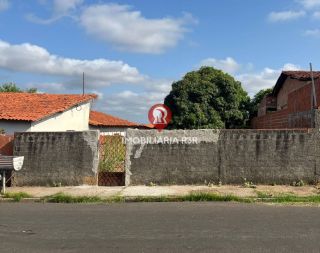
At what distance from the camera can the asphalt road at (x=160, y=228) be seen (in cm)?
623

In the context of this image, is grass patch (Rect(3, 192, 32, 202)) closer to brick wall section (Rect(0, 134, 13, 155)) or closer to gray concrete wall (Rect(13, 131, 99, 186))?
gray concrete wall (Rect(13, 131, 99, 186))

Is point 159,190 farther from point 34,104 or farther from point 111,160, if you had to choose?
point 34,104

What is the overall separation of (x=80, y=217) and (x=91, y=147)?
4.78m

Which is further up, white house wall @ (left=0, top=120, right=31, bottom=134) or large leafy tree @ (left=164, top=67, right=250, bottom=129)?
large leafy tree @ (left=164, top=67, right=250, bottom=129)

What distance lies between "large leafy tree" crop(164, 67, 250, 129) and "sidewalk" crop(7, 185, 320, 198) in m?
23.8

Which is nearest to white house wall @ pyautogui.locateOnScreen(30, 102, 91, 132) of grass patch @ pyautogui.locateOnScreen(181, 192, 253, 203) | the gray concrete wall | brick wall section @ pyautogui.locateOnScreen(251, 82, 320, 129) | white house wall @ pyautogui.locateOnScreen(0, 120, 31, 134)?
white house wall @ pyautogui.locateOnScreen(0, 120, 31, 134)

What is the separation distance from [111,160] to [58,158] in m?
1.53

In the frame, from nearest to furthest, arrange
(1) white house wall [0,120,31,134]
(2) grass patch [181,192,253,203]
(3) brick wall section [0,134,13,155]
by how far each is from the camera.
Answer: (2) grass patch [181,192,253,203] < (3) brick wall section [0,134,13,155] < (1) white house wall [0,120,31,134]

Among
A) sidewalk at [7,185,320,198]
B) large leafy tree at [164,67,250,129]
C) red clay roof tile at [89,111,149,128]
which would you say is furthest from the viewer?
large leafy tree at [164,67,250,129]

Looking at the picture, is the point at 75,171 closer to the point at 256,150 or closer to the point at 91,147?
the point at 91,147

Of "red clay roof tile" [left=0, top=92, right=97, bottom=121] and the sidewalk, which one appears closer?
the sidewalk

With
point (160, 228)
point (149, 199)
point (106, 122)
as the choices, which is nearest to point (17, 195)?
point (149, 199)

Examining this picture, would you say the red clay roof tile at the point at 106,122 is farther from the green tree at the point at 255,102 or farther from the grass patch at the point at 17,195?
the grass patch at the point at 17,195

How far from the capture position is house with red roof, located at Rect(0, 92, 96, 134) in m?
21.4
